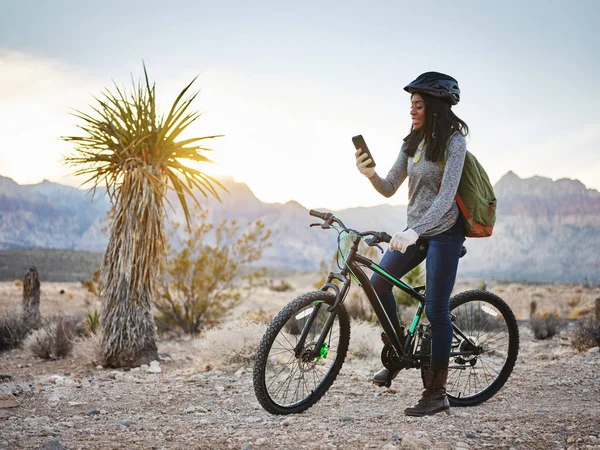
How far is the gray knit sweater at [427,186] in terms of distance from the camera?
150 inches

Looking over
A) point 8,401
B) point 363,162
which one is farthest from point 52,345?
point 363,162

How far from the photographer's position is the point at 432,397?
13.6 feet

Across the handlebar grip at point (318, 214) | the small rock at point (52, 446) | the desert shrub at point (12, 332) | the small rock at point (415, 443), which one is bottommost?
the desert shrub at point (12, 332)

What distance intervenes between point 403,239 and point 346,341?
1059 millimetres

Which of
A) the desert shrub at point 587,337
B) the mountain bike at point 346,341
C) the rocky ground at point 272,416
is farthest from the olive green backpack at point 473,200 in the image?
the desert shrub at point 587,337

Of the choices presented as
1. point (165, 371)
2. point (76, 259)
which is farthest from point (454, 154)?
point (76, 259)

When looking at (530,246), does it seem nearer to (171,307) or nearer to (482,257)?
(482,257)

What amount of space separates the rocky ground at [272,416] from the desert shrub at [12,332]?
3.52 m

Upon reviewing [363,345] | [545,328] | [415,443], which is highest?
[415,443]

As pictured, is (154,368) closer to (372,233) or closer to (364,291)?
(364,291)

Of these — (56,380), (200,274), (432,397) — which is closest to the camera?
(432,397)

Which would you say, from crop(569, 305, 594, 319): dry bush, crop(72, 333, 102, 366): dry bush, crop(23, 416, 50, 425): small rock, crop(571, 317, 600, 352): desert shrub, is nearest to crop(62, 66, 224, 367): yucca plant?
crop(72, 333, 102, 366): dry bush

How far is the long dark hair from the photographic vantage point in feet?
13.1

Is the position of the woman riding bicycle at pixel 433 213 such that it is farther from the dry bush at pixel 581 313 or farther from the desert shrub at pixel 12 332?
the dry bush at pixel 581 313
